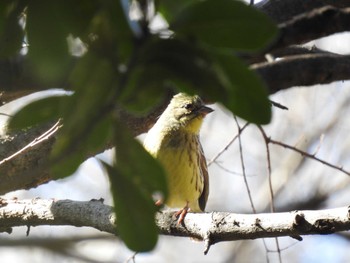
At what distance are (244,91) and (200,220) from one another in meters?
2.31

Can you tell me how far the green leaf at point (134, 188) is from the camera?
1.16m

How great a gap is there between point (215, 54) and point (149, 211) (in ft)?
0.94

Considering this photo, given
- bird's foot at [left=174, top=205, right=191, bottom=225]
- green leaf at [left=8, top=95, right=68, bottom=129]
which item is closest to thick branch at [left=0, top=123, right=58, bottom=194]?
bird's foot at [left=174, top=205, right=191, bottom=225]

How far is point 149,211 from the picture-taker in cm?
119

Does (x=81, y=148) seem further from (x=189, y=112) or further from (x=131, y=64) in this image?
(x=189, y=112)

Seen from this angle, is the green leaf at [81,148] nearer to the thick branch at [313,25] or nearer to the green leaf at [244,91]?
the green leaf at [244,91]

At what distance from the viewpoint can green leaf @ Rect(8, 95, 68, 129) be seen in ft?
4.06

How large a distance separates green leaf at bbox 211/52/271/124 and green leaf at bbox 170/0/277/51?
0.03 metres

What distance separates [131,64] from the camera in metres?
1.04

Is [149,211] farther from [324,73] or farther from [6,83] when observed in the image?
[324,73]

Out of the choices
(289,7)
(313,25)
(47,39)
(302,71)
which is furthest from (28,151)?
(47,39)

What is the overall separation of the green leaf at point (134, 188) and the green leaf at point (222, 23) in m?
0.20

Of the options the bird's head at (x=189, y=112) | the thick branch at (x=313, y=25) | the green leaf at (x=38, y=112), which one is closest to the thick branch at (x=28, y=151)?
the thick branch at (x=313, y=25)

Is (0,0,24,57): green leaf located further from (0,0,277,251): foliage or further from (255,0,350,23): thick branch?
(255,0,350,23): thick branch
